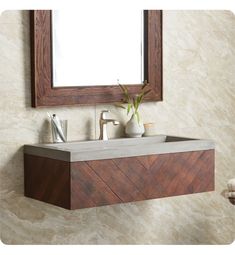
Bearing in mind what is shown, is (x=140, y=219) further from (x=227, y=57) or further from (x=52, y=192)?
(x=227, y=57)

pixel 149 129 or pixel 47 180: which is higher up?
pixel 149 129

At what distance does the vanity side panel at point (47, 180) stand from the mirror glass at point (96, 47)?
0.45m

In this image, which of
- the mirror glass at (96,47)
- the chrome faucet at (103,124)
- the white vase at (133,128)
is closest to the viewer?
the mirror glass at (96,47)

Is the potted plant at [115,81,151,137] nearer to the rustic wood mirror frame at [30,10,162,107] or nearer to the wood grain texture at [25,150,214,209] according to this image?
the rustic wood mirror frame at [30,10,162,107]

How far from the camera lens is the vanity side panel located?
3414 millimetres

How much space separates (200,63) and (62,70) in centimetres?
104

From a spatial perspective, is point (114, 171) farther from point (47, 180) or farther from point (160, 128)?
point (160, 128)

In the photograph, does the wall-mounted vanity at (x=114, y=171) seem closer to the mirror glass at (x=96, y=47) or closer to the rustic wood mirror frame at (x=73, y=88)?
the rustic wood mirror frame at (x=73, y=88)

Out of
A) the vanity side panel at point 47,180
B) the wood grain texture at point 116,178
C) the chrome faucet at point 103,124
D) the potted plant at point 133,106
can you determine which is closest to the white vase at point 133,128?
the potted plant at point 133,106

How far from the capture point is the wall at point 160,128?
3.66 meters

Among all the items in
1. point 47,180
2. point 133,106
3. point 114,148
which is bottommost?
point 47,180

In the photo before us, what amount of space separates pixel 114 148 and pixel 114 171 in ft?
0.38

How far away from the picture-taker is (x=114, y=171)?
3520 millimetres

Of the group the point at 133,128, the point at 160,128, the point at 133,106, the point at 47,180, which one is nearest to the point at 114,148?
the point at 47,180
